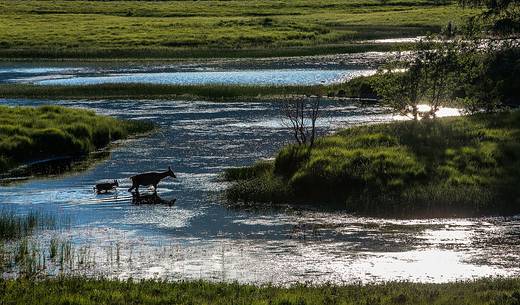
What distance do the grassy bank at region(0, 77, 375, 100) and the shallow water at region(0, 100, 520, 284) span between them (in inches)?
1035

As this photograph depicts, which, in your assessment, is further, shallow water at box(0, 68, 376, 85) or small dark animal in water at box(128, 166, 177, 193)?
shallow water at box(0, 68, 376, 85)

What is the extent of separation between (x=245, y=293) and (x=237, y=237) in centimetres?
712

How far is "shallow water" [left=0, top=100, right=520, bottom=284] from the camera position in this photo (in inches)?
883

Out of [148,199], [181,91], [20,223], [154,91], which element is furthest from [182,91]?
[20,223]

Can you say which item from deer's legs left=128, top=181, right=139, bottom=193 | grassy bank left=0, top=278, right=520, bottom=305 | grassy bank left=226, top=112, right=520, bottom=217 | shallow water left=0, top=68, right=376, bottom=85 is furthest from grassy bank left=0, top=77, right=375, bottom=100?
grassy bank left=0, top=278, right=520, bottom=305

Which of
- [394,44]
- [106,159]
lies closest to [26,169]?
[106,159]

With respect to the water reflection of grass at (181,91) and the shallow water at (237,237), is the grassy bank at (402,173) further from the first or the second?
the water reflection of grass at (181,91)

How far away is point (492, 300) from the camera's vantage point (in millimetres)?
17969

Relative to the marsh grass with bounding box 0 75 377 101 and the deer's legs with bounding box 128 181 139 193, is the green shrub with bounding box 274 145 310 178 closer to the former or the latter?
the deer's legs with bounding box 128 181 139 193

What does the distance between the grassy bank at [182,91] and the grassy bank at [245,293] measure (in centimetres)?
4499

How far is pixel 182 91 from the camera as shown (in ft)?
228

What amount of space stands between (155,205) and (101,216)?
8.09 feet

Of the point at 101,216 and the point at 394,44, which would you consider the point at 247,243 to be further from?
the point at 394,44

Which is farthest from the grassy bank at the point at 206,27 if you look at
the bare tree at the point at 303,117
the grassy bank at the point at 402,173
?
the grassy bank at the point at 402,173
